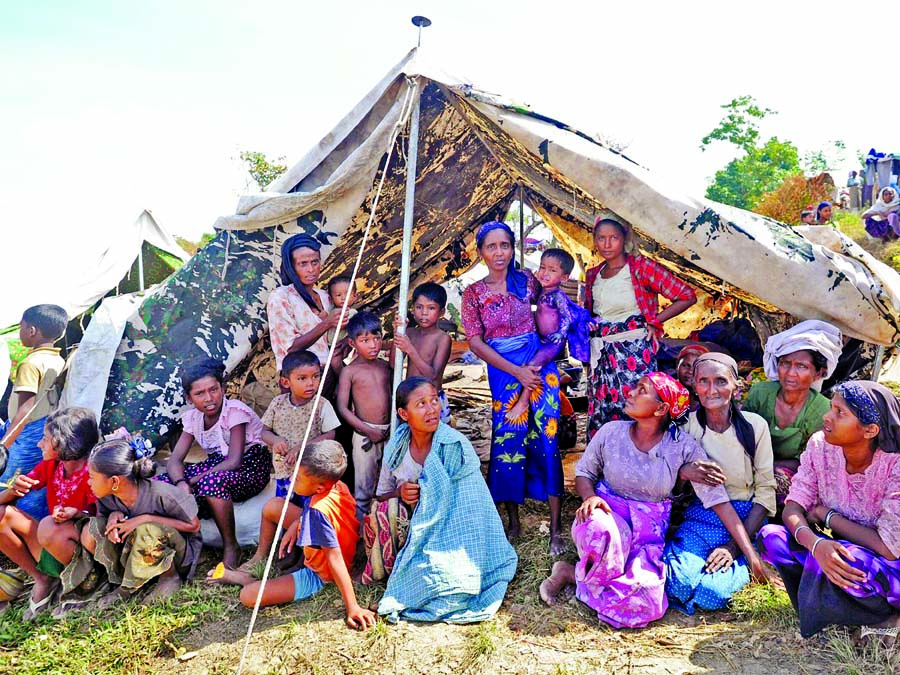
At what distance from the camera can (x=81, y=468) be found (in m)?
3.13

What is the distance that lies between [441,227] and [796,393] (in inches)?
A: 111

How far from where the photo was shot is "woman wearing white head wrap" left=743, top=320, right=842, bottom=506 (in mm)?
3018

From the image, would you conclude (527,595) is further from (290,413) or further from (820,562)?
Result: (290,413)

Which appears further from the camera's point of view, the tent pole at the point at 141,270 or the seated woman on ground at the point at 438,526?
the tent pole at the point at 141,270

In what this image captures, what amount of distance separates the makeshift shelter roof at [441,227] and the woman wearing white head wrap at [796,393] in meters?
0.24

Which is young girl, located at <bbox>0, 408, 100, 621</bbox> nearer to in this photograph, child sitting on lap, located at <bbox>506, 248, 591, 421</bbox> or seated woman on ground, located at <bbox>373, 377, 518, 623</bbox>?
seated woman on ground, located at <bbox>373, 377, 518, 623</bbox>

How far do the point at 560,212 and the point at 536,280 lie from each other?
1511 millimetres

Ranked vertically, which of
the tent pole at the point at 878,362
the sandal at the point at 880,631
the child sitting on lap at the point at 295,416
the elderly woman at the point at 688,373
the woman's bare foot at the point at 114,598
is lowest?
the woman's bare foot at the point at 114,598

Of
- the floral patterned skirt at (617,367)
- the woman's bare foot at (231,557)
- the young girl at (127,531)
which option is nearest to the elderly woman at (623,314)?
the floral patterned skirt at (617,367)

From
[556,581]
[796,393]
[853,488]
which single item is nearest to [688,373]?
[796,393]

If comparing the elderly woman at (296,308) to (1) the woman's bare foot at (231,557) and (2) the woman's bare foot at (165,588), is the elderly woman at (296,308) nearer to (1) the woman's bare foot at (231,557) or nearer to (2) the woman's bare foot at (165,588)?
(1) the woman's bare foot at (231,557)

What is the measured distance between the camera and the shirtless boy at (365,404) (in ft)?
11.1

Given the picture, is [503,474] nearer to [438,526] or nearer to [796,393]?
[438,526]

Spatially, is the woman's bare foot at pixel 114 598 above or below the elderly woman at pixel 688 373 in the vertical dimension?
below
